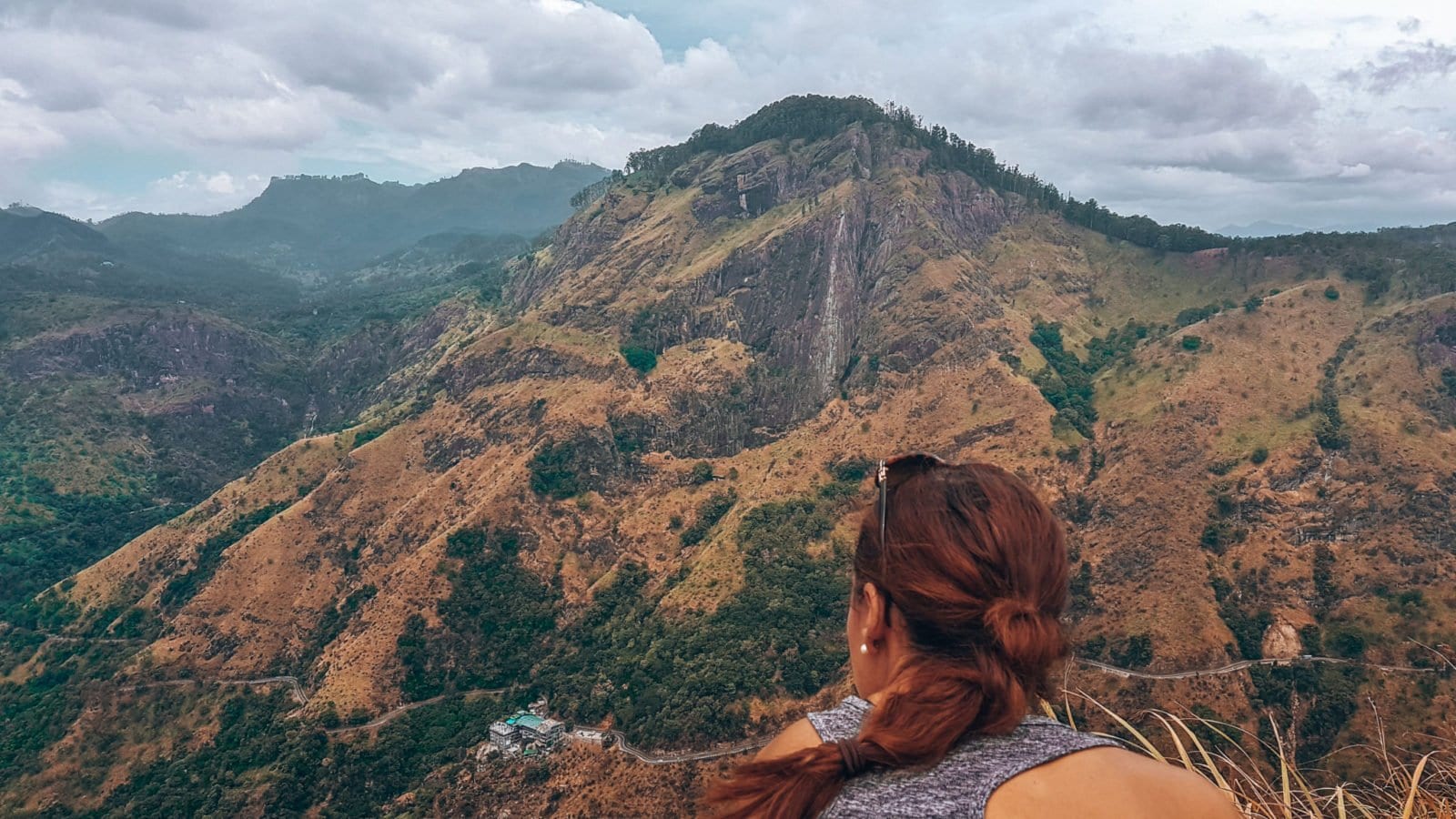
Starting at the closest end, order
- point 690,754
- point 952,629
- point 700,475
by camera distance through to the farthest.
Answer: point 952,629 → point 690,754 → point 700,475

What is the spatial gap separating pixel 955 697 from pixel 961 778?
0.76ft

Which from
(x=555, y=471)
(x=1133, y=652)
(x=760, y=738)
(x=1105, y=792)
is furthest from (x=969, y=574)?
(x=555, y=471)

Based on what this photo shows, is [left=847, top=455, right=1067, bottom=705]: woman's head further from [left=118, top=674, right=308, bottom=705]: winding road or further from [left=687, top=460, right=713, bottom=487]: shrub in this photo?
[left=687, top=460, right=713, bottom=487]: shrub

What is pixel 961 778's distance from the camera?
203 cm

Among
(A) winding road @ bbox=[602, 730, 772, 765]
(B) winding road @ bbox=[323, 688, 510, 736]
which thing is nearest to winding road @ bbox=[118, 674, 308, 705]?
(B) winding road @ bbox=[323, 688, 510, 736]

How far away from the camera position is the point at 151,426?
111500mm

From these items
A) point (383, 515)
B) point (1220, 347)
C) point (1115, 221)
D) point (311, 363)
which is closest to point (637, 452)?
point (383, 515)

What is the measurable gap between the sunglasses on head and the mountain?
143 ft

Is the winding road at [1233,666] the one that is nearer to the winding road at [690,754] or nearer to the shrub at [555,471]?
the winding road at [690,754]

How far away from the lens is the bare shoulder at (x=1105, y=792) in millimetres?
1806

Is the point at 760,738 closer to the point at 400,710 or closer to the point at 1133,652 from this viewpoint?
the point at 1133,652

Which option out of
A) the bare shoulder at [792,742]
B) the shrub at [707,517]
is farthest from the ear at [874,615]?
the shrub at [707,517]

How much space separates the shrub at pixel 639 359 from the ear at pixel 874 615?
281 feet

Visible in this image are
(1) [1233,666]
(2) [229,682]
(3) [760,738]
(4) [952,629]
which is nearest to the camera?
(4) [952,629]
